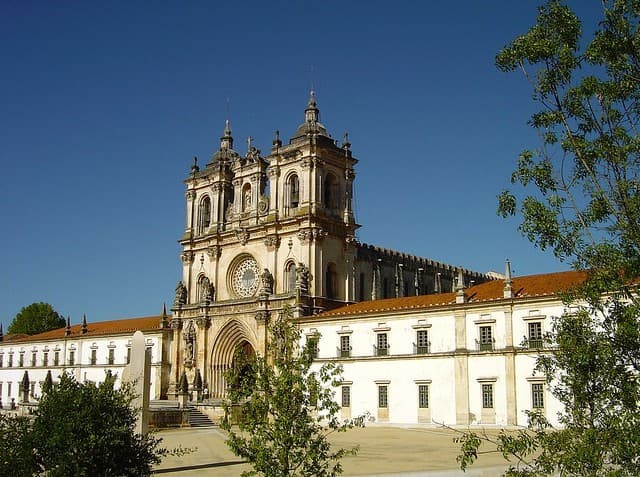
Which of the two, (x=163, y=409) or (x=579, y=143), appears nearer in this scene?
(x=579, y=143)

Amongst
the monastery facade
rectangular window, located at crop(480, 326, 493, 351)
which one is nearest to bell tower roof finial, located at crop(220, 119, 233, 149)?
the monastery facade

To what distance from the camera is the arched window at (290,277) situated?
59469 millimetres

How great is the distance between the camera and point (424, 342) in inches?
1902

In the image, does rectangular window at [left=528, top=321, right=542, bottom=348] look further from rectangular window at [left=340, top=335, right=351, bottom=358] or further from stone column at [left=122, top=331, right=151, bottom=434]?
stone column at [left=122, top=331, right=151, bottom=434]

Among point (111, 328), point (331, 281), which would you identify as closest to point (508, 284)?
point (331, 281)

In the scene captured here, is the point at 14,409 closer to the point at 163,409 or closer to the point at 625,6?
the point at 163,409

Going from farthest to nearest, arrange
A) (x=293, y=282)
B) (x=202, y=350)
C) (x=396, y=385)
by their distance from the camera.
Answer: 1. (x=202, y=350)
2. (x=293, y=282)
3. (x=396, y=385)

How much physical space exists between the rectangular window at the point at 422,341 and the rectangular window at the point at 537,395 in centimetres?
771

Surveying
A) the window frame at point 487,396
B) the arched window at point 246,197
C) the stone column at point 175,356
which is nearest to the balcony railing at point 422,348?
the window frame at point 487,396

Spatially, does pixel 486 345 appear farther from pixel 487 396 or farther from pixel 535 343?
pixel 535 343

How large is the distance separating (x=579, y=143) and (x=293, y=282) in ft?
146

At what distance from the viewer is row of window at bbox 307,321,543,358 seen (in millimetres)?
43219

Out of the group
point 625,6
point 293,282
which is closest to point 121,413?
point 625,6

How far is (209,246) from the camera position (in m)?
66.8
